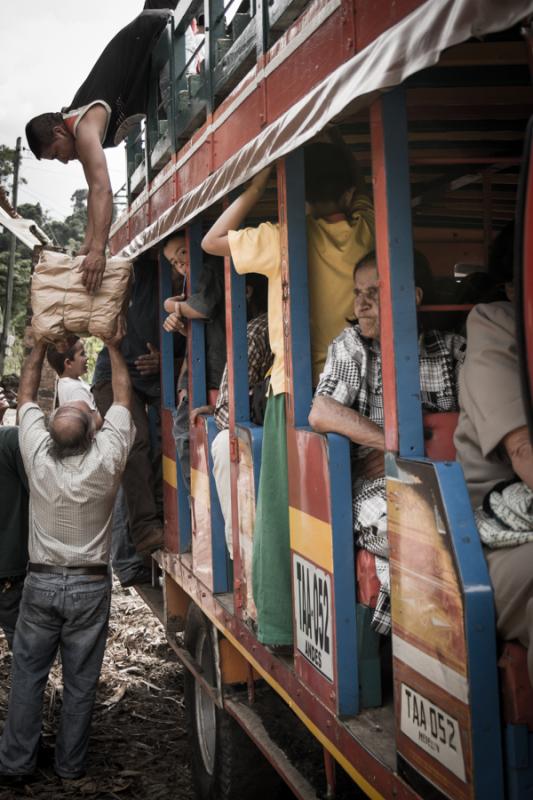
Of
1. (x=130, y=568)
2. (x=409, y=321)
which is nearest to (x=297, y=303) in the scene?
(x=409, y=321)

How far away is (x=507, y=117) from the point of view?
10.4ft

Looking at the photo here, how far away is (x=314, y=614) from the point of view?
2.66 m

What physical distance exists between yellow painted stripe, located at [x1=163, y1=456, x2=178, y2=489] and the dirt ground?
1.60 meters

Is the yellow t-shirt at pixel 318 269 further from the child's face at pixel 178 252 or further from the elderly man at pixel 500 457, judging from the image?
the child's face at pixel 178 252

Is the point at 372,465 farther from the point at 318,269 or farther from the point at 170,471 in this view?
the point at 170,471

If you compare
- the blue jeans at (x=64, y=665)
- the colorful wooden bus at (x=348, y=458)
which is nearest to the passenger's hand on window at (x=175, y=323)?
the colorful wooden bus at (x=348, y=458)

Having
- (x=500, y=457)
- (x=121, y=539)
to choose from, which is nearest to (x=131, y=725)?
(x=121, y=539)

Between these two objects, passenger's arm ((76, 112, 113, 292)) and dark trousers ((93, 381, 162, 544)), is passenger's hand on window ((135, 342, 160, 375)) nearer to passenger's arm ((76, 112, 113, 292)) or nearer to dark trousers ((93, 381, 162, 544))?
dark trousers ((93, 381, 162, 544))

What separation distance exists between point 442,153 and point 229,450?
5.32ft

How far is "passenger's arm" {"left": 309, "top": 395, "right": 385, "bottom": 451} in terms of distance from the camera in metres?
2.48

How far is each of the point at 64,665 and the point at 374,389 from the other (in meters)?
2.76

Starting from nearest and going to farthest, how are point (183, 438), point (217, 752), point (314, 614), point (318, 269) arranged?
point (314, 614) → point (318, 269) → point (217, 752) → point (183, 438)

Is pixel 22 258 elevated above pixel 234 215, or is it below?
above

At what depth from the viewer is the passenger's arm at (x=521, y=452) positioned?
1939 mm
